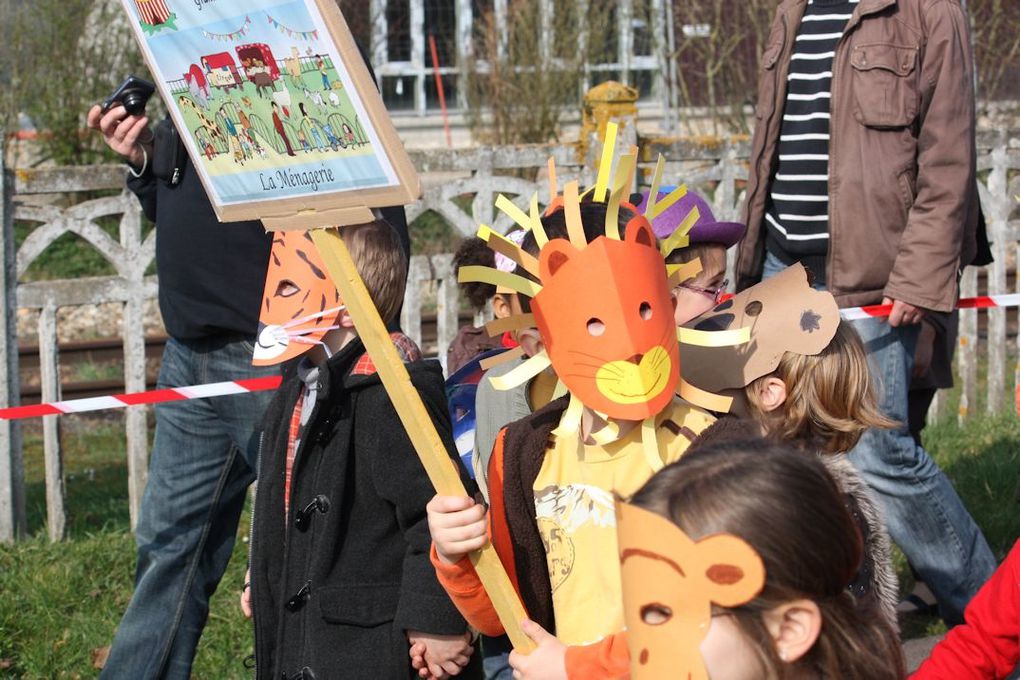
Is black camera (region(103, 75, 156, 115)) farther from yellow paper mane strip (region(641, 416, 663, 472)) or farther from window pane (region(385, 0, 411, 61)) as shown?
window pane (region(385, 0, 411, 61))

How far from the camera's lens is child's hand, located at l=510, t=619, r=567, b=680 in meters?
2.37

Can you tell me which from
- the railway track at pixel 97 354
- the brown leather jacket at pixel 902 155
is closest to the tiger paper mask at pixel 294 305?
the brown leather jacket at pixel 902 155

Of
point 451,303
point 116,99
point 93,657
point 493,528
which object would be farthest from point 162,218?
point 451,303

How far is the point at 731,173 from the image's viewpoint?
24.3 feet

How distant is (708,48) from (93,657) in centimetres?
1283

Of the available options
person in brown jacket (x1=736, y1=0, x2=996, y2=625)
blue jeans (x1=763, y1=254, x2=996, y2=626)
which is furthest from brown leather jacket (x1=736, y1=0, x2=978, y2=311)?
blue jeans (x1=763, y1=254, x2=996, y2=626)

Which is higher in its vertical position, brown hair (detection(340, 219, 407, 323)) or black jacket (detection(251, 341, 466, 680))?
brown hair (detection(340, 219, 407, 323))

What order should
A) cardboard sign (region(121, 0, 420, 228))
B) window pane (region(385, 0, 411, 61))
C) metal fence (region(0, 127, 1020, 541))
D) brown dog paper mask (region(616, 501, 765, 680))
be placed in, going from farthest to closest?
window pane (region(385, 0, 411, 61))
metal fence (region(0, 127, 1020, 541))
cardboard sign (region(121, 0, 420, 228))
brown dog paper mask (region(616, 501, 765, 680))

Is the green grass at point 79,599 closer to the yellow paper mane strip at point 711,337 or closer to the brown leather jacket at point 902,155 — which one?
the brown leather jacket at point 902,155

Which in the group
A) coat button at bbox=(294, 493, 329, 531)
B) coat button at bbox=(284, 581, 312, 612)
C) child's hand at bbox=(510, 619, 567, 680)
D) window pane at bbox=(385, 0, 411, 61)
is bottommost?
coat button at bbox=(284, 581, 312, 612)

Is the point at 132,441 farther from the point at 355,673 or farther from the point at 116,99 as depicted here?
the point at 355,673

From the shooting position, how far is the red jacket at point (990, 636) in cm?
271

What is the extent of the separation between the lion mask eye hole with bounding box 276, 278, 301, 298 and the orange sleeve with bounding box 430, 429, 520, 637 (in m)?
0.86

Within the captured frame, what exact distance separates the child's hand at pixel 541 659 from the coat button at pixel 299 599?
0.85 metres
